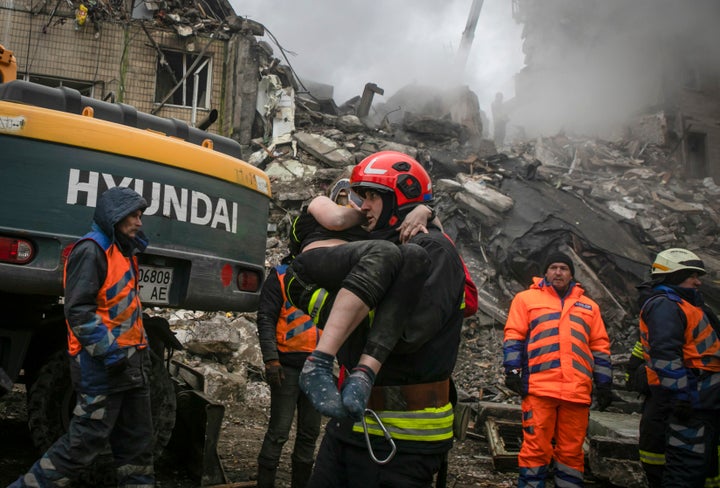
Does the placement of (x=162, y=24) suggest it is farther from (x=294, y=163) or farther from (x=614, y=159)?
(x=614, y=159)

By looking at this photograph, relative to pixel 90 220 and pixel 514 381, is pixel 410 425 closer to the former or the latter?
pixel 90 220

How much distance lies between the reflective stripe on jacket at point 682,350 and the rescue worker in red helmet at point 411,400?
2.53 m

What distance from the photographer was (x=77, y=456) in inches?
122

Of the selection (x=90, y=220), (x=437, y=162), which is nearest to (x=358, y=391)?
(x=90, y=220)

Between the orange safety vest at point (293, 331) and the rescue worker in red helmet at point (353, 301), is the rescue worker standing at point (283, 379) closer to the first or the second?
the orange safety vest at point (293, 331)

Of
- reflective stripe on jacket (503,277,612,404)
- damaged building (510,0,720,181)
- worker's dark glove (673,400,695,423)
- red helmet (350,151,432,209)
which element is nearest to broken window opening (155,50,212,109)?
reflective stripe on jacket (503,277,612,404)

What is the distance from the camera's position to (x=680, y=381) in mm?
4117

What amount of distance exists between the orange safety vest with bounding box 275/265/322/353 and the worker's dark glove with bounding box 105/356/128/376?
4.41 feet

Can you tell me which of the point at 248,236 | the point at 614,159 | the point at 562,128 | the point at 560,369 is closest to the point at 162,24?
the point at 248,236

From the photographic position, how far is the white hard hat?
4500mm

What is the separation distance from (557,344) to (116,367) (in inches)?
118

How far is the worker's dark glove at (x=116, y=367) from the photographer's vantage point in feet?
10.3

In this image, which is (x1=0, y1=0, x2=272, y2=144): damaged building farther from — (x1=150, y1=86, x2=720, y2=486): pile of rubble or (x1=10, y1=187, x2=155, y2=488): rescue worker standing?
(x1=10, y1=187, x2=155, y2=488): rescue worker standing

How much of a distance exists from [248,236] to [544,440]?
8.31 feet
